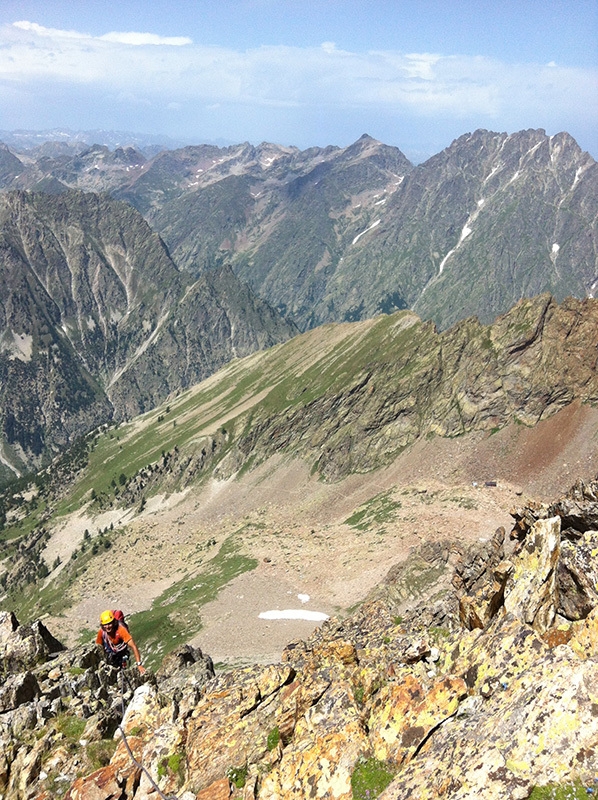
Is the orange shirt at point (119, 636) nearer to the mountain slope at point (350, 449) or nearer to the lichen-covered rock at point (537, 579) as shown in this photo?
the lichen-covered rock at point (537, 579)

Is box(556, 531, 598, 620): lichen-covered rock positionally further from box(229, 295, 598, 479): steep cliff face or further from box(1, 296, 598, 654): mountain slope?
box(229, 295, 598, 479): steep cliff face

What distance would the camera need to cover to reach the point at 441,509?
91.3 metres

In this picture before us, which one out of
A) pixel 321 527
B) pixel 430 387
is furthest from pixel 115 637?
pixel 430 387

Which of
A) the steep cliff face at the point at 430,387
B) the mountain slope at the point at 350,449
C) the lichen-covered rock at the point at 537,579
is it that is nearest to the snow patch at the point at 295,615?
the mountain slope at the point at 350,449

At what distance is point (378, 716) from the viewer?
66.2ft

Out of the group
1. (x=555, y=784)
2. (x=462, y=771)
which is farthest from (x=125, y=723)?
(x=555, y=784)

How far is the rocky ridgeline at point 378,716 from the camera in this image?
1452cm

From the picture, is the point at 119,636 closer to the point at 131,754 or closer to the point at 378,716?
the point at 131,754

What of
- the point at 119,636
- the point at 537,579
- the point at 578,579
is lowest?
the point at 119,636

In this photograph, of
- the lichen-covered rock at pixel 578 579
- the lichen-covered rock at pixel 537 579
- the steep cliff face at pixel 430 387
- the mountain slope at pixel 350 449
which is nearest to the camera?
the lichen-covered rock at pixel 578 579

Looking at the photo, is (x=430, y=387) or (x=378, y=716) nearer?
(x=378, y=716)

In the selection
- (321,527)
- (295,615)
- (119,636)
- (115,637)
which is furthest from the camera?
(321,527)

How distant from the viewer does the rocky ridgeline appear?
14.5 metres

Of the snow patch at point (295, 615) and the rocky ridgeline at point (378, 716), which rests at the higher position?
Result: the rocky ridgeline at point (378, 716)
